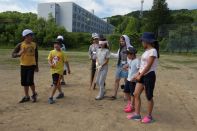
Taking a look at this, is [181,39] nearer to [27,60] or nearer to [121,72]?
[121,72]

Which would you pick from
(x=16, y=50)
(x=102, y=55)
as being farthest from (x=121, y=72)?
(x=16, y=50)

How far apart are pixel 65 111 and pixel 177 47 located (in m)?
45.4

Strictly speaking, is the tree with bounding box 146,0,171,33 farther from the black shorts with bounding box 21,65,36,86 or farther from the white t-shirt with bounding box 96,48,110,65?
the black shorts with bounding box 21,65,36,86

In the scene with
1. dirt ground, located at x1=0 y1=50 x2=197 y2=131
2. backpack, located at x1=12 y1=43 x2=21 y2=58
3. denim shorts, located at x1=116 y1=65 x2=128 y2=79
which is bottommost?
dirt ground, located at x1=0 y1=50 x2=197 y2=131

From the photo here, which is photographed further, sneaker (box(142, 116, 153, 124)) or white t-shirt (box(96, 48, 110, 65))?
white t-shirt (box(96, 48, 110, 65))

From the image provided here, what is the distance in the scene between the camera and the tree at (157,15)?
279ft

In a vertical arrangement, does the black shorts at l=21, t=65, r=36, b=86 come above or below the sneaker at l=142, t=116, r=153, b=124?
above

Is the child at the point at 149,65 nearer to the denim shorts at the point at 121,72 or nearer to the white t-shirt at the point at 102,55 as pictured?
the denim shorts at the point at 121,72

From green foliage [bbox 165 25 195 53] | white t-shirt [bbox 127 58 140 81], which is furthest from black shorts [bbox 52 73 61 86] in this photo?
green foliage [bbox 165 25 195 53]

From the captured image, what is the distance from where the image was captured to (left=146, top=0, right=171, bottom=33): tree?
84.9 meters

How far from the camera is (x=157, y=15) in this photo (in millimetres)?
85250

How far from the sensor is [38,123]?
6.71 m

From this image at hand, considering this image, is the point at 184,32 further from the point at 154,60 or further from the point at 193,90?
the point at 154,60

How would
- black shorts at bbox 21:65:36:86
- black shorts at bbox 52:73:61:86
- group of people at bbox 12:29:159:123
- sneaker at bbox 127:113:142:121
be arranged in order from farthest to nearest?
black shorts at bbox 52:73:61:86, black shorts at bbox 21:65:36:86, sneaker at bbox 127:113:142:121, group of people at bbox 12:29:159:123
